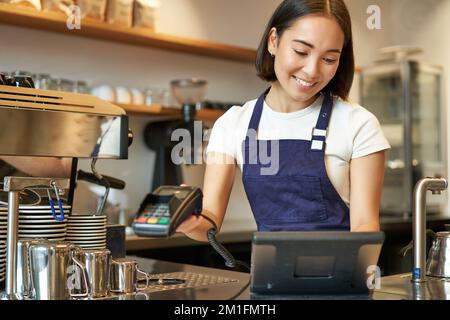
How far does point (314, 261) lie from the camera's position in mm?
1159

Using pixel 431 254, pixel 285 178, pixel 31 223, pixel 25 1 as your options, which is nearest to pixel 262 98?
pixel 285 178

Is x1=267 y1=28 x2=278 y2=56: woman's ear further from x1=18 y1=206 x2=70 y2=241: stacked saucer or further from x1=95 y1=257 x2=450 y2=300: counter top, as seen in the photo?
x1=18 y1=206 x2=70 y2=241: stacked saucer

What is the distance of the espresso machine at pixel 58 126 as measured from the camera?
146 cm

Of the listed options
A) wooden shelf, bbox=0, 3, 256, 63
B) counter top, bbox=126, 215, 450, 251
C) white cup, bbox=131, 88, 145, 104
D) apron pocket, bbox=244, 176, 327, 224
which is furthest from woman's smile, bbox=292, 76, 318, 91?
white cup, bbox=131, 88, 145, 104

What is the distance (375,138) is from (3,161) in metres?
1.11

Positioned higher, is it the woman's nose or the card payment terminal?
the woman's nose

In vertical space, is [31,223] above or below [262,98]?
below

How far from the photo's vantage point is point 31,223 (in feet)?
4.49

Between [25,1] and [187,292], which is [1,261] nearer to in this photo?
[187,292]

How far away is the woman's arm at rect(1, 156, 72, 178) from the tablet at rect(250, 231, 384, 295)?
87cm

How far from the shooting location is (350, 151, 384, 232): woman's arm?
5.28 feet

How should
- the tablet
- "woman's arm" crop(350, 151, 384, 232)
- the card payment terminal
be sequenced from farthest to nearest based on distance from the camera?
"woman's arm" crop(350, 151, 384, 232), the card payment terminal, the tablet

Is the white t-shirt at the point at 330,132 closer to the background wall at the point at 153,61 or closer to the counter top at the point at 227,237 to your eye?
the counter top at the point at 227,237

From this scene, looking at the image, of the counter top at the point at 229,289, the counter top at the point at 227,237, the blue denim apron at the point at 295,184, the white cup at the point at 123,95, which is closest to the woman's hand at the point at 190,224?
the counter top at the point at 229,289
